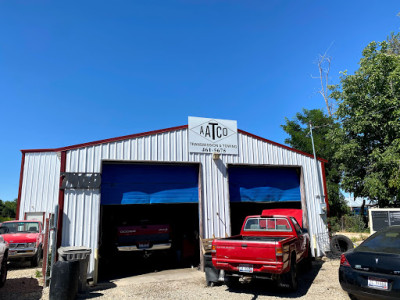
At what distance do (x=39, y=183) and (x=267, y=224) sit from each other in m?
12.8

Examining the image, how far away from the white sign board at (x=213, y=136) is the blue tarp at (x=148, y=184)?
0.92 metres

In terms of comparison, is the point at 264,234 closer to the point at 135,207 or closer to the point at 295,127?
the point at 135,207

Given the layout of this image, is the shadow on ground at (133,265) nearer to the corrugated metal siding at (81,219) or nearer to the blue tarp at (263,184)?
the corrugated metal siding at (81,219)

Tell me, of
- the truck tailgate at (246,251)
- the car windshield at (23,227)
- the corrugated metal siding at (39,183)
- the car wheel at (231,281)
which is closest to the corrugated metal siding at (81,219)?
the car wheel at (231,281)

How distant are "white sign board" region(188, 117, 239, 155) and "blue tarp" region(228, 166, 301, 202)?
93 cm

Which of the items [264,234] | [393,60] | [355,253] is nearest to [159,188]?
[264,234]

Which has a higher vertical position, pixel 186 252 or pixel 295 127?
pixel 295 127

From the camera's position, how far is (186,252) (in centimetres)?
1183

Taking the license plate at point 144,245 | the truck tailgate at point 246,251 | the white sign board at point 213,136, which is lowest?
the license plate at point 144,245

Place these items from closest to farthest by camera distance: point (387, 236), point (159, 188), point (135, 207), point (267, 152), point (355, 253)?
point (355, 253)
point (387, 236)
point (159, 188)
point (267, 152)
point (135, 207)

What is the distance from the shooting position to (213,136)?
36.4 ft

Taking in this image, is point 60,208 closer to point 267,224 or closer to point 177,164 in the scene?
point 177,164

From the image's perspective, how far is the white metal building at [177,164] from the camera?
877 cm

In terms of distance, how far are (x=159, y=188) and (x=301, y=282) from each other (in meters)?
5.48
